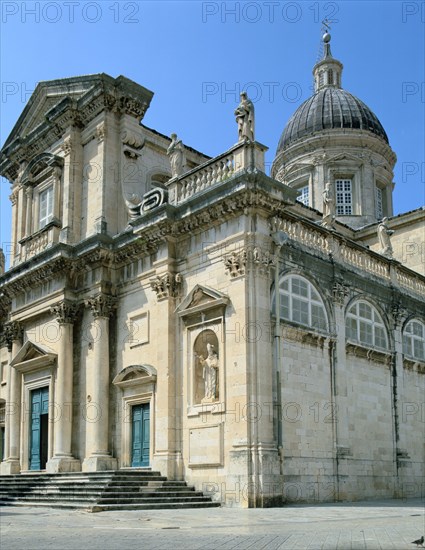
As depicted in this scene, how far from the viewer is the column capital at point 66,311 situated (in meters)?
24.4

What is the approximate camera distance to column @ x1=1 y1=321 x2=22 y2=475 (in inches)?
1027

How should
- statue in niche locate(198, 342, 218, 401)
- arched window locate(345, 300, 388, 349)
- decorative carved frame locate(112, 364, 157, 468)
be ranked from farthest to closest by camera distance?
arched window locate(345, 300, 388, 349) → decorative carved frame locate(112, 364, 157, 468) → statue in niche locate(198, 342, 218, 401)

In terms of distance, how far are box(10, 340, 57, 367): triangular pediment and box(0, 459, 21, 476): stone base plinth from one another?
3466mm

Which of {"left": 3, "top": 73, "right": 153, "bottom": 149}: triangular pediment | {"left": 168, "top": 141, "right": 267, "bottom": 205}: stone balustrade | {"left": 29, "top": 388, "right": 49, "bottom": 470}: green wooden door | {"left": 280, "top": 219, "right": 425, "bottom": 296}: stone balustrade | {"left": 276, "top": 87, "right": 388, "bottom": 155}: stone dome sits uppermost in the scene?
{"left": 276, "top": 87, "right": 388, "bottom": 155}: stone dome

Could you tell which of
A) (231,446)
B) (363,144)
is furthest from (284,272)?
(363,144)

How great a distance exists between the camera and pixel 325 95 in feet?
125

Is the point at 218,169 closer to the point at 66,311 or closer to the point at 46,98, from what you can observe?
the point at 66,311

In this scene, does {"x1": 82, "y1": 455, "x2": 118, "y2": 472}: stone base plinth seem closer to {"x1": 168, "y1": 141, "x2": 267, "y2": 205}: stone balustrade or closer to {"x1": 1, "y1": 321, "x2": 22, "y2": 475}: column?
{"x1": 1, "y1": 321, "x2": 22, "y2": 475}: column

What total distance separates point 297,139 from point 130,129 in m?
13.4

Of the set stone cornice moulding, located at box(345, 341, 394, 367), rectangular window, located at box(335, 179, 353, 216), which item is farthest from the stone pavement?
rectangular window, located at box(335, 179, 353, 216)

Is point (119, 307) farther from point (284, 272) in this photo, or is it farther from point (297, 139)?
point (297, 139)

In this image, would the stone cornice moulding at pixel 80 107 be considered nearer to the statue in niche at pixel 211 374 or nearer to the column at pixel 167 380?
the column at pixel 167 380

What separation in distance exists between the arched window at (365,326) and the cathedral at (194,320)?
0.26ft

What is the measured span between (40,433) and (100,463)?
430 centimetres
